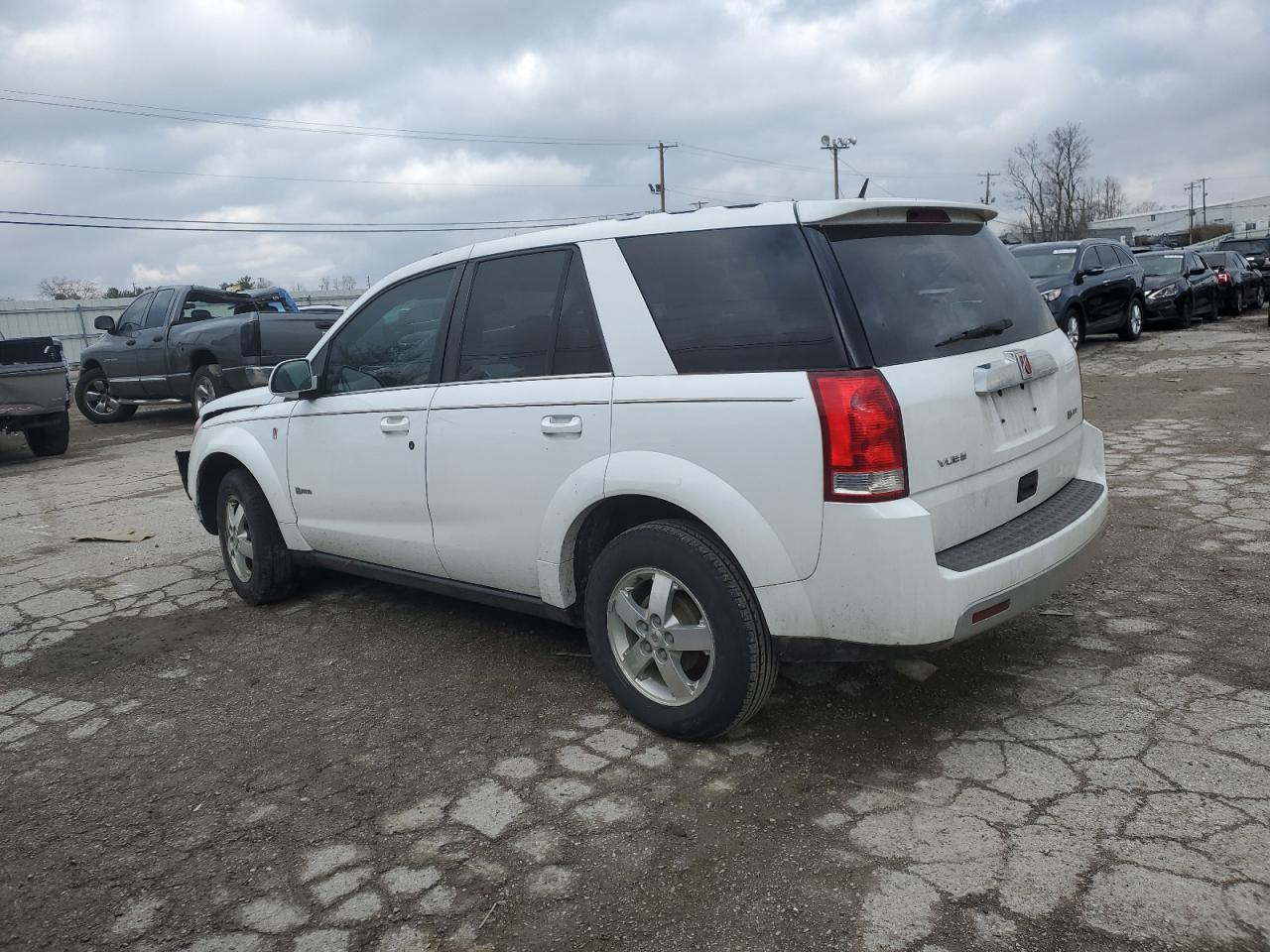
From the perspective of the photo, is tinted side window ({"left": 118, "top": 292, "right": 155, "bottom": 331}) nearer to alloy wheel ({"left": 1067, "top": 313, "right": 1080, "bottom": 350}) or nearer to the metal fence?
alloy wheel ({"left": 1067, "top": 313, "right": 1080, "bottom": 350})

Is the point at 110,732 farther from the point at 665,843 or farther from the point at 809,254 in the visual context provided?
the point at 809,254

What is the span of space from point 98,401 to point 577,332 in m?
15.3

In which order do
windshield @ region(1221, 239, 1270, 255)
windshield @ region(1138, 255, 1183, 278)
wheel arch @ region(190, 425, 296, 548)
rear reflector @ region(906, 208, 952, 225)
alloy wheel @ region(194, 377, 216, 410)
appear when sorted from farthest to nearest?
windshield @ region(1221, 239, 1270, 255) < windshield @ region(1138, 255, 1183, 278) < alloy wheel @ region(194, 377, 216, 410) < wheel arch @ region(190, 425, 296, 548) < rear reflector @ region(906, 208, 952, 225)

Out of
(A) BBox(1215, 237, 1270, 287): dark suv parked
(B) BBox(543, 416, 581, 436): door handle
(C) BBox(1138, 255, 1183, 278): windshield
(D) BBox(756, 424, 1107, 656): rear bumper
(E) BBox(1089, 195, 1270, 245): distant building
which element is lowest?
(D) BBox(756, 424, 1107, 656): rear bumper

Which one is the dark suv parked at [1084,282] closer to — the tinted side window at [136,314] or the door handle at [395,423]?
the door handle at [395,423]

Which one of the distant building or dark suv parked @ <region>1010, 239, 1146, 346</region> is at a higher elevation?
the distant building

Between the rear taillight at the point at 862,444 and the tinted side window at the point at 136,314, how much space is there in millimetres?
14702

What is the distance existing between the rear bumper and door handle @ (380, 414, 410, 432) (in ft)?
6.18

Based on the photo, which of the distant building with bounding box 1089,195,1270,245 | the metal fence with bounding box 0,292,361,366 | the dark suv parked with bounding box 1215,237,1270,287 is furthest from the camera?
the distant building with bounding box 1089,195,1270,245

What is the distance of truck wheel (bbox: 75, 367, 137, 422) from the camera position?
16.1 metres

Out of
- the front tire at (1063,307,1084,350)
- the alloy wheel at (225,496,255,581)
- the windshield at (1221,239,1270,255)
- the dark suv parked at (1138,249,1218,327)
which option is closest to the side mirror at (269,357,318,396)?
the alloy wheel at (225,496,255,581)

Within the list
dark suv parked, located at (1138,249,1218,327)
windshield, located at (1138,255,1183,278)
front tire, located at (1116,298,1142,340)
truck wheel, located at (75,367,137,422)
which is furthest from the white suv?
windshield, located at (1138,255,1183,278)

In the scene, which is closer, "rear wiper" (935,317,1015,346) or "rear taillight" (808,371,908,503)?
"rear taillight" (808,371,908,503)

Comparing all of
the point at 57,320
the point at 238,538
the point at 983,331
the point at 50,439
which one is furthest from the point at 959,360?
the point at 57,320
